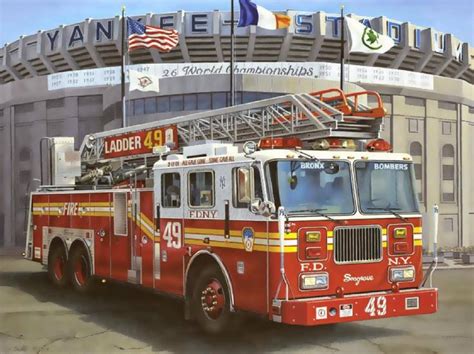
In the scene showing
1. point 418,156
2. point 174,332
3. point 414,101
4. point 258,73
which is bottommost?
point 174,332

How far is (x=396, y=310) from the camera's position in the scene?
7539 millimetres

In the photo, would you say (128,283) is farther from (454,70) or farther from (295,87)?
(454,70)

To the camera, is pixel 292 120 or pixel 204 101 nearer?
pixel 292 120

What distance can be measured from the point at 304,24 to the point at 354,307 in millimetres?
38393

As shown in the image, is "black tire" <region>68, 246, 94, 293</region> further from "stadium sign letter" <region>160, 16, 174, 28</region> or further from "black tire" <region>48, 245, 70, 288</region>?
"stadium sign letter" <region>160, 16, 174, 28</region>

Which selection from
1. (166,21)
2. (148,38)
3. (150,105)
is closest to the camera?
(148,38)

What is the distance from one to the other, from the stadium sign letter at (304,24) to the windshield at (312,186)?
37098 millimetres

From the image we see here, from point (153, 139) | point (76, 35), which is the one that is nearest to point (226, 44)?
point (76, 35)

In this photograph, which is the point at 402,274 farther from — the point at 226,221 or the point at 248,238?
the point at 226,221

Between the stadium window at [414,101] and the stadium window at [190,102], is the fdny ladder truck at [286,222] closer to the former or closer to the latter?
the stadium window at [190,102]

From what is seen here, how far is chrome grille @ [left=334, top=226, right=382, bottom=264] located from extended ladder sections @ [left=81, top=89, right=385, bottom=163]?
1279 mm

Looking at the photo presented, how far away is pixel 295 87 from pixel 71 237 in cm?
2550

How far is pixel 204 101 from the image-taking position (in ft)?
116

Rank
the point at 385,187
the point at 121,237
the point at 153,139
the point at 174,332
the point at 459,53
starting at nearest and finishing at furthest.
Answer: the point at 385,187, the point at 174,332, the point at 121,237, the point at 153,139, the point at 459,53
